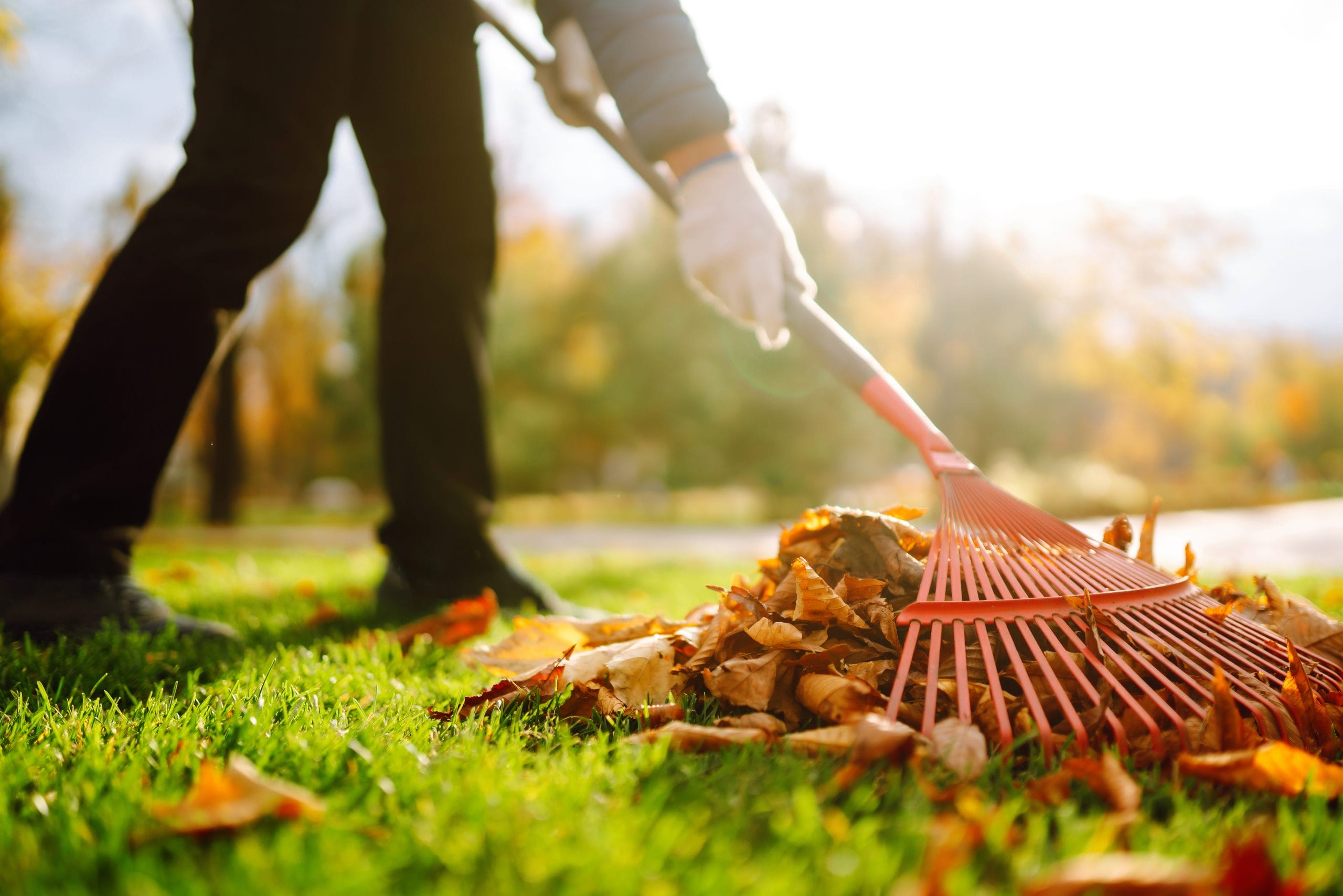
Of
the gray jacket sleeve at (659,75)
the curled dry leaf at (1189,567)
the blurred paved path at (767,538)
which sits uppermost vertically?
the gray jacket sleeve at (659,75)

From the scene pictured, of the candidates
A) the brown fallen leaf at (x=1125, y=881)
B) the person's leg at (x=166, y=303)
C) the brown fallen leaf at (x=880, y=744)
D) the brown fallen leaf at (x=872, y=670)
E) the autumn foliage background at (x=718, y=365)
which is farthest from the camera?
the autumn foliage background at (x=718, y=365)

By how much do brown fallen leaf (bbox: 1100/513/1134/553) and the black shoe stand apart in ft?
6.02

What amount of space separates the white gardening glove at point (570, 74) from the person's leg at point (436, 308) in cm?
28

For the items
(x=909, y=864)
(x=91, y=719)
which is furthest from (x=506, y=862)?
(x=91, y=719)

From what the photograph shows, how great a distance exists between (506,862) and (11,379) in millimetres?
8450

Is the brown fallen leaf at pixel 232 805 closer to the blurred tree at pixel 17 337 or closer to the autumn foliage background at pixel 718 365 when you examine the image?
the autumn foliage background at pixel 718 365

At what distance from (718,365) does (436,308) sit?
13.8 meters

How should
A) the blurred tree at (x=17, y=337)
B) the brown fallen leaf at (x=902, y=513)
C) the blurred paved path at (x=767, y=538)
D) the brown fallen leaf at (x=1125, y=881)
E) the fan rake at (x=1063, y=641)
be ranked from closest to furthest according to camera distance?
the brown fallen leaf at (x=1125, y=881) → the fan rake at (x=1063, y=641) → the brown fallen leaf at (x=902, y=513) → the blurred paved path at (x=767, y=538) → the blurred tree at (x=17, y=337)

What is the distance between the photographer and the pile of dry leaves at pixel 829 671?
40.3 inches

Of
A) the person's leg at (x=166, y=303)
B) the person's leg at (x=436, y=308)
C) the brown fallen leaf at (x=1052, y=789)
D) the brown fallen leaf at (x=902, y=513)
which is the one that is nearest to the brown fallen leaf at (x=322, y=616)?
the person's leg at (x=436, y=308)

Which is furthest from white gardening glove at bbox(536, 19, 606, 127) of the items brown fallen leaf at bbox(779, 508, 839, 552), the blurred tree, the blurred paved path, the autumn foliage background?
the blurred tree

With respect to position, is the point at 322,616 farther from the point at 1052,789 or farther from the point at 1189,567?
the point at 1189,567

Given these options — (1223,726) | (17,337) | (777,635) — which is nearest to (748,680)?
(777,635)

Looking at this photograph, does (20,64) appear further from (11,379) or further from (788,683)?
(788,683)
